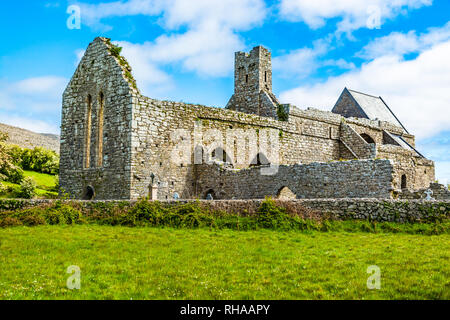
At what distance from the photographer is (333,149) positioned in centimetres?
3106

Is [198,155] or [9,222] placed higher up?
[198,155]

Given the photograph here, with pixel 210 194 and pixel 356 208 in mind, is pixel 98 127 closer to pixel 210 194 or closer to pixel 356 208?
pixel 210 194

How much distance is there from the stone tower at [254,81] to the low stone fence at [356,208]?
16.3 meters

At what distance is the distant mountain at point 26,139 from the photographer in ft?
186

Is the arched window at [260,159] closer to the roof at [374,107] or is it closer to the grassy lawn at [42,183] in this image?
the roof at [374,107]

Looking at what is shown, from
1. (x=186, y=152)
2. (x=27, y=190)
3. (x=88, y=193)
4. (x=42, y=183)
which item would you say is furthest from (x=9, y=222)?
(x=42, y=183)

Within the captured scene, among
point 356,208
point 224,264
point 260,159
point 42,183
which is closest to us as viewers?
point 224,264

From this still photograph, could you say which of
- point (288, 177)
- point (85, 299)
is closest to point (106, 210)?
point (288, 177)

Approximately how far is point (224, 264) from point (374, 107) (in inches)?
1537

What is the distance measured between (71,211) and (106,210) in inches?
52.9

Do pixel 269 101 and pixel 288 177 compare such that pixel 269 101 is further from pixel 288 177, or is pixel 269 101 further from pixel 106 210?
pixel 106 210

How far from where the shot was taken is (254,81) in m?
31.8

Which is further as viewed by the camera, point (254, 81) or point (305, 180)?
point (254, 81)
